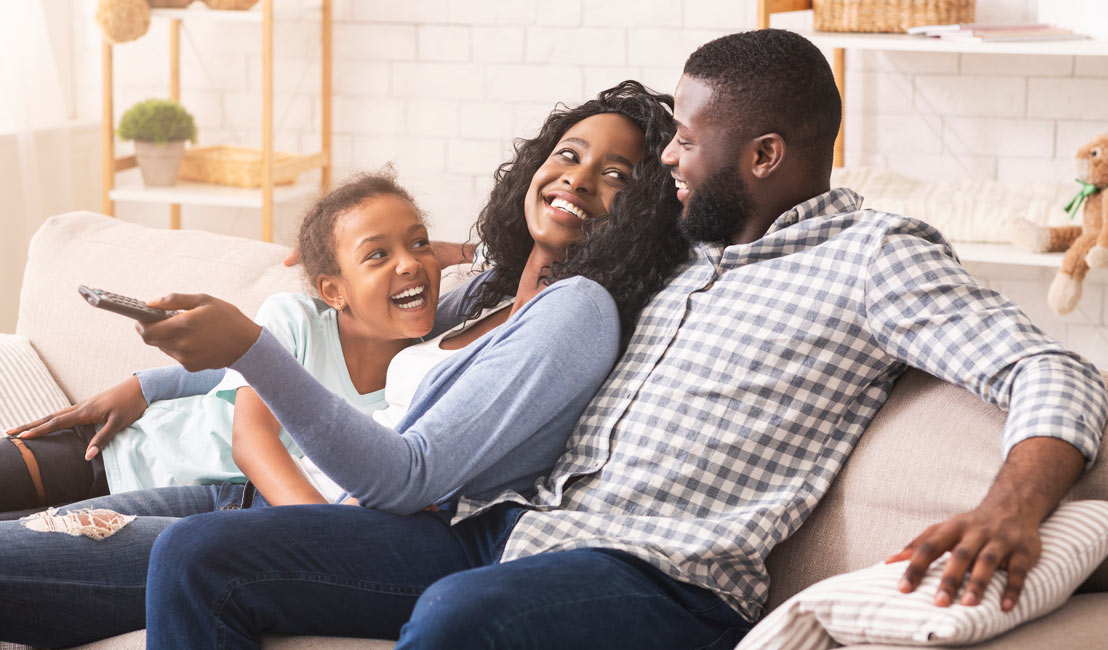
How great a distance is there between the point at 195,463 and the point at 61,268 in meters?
0.60

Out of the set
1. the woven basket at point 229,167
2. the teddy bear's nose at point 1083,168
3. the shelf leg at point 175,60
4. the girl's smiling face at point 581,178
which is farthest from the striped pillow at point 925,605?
the shelf leg at point 175,60

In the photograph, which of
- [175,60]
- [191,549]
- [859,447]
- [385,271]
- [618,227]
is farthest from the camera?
[175,60]

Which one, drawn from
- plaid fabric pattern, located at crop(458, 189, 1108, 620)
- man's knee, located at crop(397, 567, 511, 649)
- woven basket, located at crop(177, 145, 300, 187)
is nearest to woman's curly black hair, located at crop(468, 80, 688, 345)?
plaid fabric pattern, located at crop(458, 189, 1108, 620)

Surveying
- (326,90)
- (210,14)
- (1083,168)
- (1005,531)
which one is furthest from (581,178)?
(326,90)

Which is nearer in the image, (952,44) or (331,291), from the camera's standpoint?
(331,291)

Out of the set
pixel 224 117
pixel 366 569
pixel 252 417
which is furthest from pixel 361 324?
pixel 224 117

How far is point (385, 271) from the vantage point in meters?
1.79

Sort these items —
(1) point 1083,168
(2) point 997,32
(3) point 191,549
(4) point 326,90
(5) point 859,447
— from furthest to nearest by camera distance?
(4) point 326,90
(2) point 997,32
(1) point 1083,168
(5) point 859,447
(3) point 191,549

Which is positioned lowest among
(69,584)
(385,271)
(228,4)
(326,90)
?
(69,584)

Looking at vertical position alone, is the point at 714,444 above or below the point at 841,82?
below

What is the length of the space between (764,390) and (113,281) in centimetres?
129

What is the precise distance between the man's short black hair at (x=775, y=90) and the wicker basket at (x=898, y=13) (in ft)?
4.38

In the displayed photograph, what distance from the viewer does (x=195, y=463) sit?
6.10ft

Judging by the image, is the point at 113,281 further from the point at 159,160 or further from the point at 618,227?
the point at 159,160
